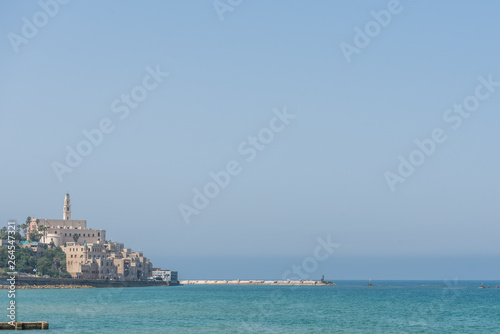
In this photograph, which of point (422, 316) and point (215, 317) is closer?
point (215, 317)

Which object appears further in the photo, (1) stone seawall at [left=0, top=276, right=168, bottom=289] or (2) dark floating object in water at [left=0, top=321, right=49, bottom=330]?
(1) stone seawall at [left=0, top=276, right=168, bottom=289]

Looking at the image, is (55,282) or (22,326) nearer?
(22,326)

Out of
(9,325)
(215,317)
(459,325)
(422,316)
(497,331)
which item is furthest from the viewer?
(422,316)

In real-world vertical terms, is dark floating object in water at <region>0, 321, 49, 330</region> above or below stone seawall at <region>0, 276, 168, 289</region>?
below

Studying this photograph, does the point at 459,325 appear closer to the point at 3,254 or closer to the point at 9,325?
the point at 9,325

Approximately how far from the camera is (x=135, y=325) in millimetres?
69688

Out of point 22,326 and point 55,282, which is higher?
point 55,282

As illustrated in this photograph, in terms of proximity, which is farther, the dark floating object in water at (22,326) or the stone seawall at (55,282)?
the stone seawall at (55,282)

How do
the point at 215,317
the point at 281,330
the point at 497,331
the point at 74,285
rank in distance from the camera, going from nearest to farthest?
the point at 281,330
the point at 497,331
the point at 215,317
the point at 74,285

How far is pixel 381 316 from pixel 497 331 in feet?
59.9

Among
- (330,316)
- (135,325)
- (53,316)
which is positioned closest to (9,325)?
(135,325)

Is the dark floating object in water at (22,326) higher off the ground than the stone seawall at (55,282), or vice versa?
the stone seawall at (55,282)

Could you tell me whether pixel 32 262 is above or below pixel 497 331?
above

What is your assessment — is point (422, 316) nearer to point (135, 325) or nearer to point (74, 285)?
point (135, 325)
